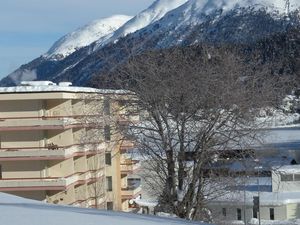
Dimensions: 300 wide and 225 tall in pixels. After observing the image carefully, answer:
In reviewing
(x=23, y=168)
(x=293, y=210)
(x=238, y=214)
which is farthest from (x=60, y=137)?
(x=293, y=210)

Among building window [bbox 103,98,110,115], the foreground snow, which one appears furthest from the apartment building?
the foreground snow

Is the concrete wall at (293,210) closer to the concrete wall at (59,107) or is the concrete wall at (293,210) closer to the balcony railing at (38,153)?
the balcony railing at (38,153)

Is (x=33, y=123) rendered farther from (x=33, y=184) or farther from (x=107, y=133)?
(x=107, y=133)

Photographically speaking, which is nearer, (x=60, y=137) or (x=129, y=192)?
(x=60, y=137)

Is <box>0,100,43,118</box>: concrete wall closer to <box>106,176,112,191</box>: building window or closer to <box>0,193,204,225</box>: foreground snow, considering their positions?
<box>106,176,112,191</box>: building window

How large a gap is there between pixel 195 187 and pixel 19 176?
22.2 m

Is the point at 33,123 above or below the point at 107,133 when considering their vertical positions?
above

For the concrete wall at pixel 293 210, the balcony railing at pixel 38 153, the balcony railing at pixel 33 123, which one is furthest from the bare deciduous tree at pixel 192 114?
the concrete wall at pixel 293 210

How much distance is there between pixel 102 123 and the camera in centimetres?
1684

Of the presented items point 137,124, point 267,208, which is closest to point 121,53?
point 137,124

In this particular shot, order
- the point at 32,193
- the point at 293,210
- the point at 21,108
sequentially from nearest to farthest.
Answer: the point at 32,193 → the point at 21,108 → the point at 293,210

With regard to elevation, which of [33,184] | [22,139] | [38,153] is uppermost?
[22,139]

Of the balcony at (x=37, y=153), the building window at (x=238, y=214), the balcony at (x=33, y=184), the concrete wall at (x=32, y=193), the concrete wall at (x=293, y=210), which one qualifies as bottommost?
the concrete wall at (x=293, y=210)

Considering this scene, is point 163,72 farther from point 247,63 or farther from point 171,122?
point 247,63
